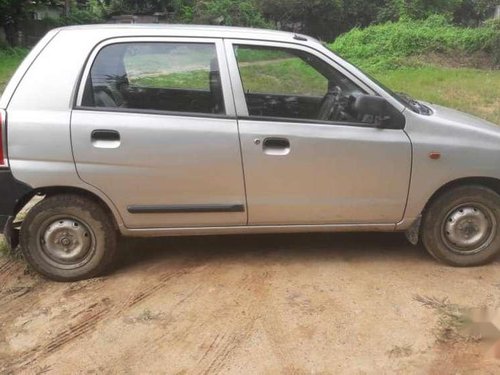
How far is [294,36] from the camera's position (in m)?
4.26

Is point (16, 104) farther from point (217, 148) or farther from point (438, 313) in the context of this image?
point (438, 313)

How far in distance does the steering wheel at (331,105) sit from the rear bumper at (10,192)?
2.07 metres

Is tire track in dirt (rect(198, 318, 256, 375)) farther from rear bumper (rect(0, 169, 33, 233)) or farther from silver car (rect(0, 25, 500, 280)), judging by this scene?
rear bumper (rect(0, 169, 33, 233))

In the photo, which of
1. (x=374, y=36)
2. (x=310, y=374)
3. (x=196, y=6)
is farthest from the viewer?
(x=196, y=6)

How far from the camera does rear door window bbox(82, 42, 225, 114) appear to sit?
4.05 meters

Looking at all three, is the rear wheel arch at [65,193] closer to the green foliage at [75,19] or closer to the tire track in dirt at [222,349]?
the tire track in dirt at [222,349]

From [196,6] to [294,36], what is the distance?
29.3 metres

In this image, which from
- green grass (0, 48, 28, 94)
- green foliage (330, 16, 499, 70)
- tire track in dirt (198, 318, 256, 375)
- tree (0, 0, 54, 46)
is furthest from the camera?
tree (0, 0, 54, 46)

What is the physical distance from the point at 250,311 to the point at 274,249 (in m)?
1.03

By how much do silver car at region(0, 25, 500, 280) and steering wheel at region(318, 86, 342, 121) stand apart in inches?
0.5

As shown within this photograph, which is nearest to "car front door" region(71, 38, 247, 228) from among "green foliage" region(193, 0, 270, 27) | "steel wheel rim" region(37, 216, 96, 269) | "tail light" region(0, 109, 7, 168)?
"steel wheel rim" region(37, 216, 96, 269)

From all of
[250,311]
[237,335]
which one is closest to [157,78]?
[250,311]

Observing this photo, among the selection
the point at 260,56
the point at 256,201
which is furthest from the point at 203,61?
the point at 256,201

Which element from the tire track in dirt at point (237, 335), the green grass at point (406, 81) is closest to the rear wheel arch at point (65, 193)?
the green grass at point (406, 81)
